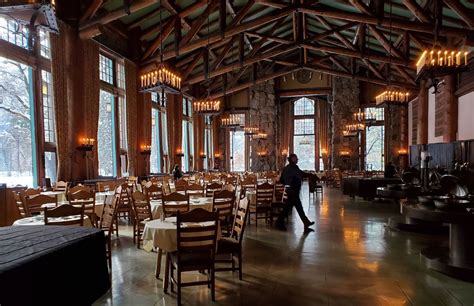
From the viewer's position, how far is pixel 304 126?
23438 mm

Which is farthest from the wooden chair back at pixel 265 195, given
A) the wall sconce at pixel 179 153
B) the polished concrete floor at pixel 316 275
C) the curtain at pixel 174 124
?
the wall sconce at pixel 179 153

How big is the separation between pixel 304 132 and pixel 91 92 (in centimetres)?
1566

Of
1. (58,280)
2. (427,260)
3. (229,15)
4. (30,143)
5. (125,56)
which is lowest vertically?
(427,260)

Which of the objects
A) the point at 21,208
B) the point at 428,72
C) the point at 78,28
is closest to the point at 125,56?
the point at 78,28

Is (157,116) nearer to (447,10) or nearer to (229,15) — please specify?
(229,15)

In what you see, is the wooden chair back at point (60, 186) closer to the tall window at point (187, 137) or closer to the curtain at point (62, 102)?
the curtain at point (62, 102)

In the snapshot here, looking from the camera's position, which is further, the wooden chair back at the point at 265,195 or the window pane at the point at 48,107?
the window pane at the point at 48,107

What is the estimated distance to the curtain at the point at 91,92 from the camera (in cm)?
1004

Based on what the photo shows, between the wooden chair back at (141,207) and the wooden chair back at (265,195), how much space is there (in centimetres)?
243

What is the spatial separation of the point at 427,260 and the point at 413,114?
1394 centimetres

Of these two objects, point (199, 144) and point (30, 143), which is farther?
point (199, 144)

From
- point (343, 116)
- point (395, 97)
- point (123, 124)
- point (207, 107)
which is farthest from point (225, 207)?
point (343, 116)

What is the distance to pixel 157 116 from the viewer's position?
1565 centimetres

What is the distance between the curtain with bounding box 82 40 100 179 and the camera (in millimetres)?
10039
